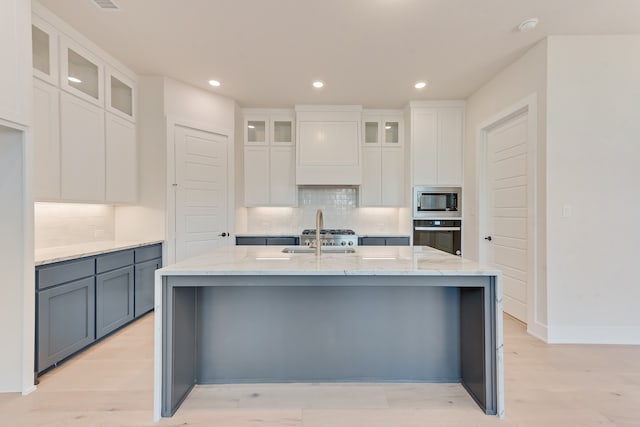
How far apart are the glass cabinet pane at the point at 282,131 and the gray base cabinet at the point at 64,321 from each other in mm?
3012

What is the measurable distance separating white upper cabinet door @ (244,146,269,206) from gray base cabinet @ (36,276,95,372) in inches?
95.6

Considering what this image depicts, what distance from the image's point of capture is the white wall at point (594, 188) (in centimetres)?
268

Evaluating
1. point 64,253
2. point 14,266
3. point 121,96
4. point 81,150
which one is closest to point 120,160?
point 81,150

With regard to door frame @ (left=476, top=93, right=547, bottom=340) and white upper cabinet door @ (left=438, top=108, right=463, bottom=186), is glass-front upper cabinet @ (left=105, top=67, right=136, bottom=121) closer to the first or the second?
white upper cabinet door @ (left=438, top=108, right=463, bottom=186)

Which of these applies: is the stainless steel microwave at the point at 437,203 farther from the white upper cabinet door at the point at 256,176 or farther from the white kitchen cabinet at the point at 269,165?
the white upper cabinet door at the point at 256,176

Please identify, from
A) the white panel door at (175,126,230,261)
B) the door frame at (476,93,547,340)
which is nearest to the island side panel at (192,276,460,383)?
the door frame at (476,93,547,340)

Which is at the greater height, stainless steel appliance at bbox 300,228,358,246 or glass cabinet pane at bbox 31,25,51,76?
glass cabinet pane at bbox 31,25,51,76

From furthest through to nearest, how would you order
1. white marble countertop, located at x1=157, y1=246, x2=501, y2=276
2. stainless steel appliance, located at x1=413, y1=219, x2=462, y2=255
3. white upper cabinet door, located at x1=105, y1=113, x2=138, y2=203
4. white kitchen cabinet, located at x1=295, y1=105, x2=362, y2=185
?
1. white kitchen cabinet, located at x1=295, y1=105, x2=362, y2=185
2. stainless steel appliance, located at x1=413, y1=219, x2=462, y2=255
3. white upper cabinet door, located at x1=105, y1=113, x2=138, y2=203
4. white marble countertop, located at x1=157, y1=246, x2=501, y2=276

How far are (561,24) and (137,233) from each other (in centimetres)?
463

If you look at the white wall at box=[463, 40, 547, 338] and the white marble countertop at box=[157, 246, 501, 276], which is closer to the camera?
the white marble countertop at box=[157, 246, 501, 276]

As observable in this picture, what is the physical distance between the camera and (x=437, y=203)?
14.3 feet

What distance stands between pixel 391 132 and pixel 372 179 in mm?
788

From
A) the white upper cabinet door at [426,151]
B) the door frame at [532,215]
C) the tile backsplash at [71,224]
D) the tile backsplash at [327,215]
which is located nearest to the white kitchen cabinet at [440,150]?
the white upper cabinet door at [426,151]

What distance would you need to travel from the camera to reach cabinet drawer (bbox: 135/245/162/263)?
3143mm
